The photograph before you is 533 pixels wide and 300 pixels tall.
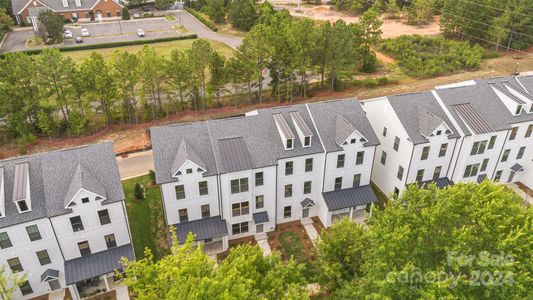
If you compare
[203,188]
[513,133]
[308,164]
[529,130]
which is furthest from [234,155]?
[529,130]

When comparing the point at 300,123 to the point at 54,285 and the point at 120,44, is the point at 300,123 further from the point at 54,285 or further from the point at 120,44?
the point at 120,44

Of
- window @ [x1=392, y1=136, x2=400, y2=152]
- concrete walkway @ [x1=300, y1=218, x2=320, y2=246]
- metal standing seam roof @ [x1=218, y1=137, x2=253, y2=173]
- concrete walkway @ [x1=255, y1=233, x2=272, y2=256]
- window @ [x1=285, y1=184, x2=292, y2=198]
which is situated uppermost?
metal standing seam roof @ [x1=218, y1=137, x2=253, y2=173]

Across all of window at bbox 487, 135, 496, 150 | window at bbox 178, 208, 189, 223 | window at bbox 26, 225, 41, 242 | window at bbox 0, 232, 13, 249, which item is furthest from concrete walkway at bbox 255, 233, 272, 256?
window at bbox 487, 135, 496, 150

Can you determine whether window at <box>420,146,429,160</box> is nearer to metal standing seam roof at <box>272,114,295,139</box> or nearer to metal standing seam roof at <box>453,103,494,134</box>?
metal standing seam roof at <box>453,103,494,134</box>

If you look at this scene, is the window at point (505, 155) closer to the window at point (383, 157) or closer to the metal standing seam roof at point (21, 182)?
the window at point (383, 157)

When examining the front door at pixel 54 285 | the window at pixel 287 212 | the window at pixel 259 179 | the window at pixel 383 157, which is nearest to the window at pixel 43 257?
the front door at pixel 54 285
